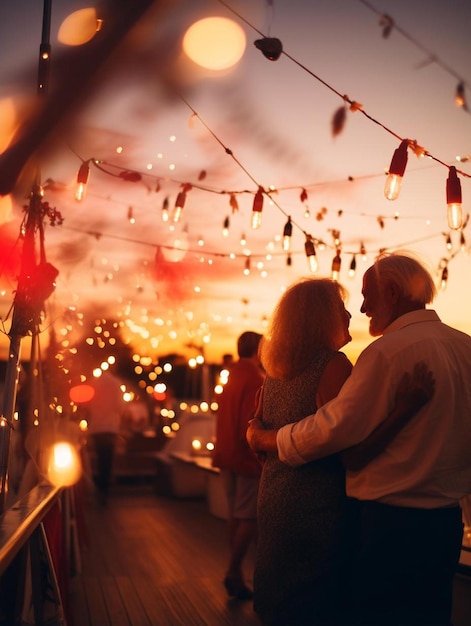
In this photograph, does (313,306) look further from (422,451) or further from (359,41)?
(359,41)

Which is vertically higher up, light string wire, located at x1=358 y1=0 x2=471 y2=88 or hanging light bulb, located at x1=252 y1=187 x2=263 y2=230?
light string wire, located at x1=358 y1=0 x2=471 y2=88

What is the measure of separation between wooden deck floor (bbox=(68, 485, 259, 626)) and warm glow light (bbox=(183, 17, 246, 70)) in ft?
9.77

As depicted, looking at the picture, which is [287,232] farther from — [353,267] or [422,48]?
[353,267]

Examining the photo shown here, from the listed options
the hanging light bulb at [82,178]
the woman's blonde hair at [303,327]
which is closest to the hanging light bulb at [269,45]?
the hanging light bulb at [82,178]

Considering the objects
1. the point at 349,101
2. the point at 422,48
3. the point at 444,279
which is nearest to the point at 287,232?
the point at 349,101

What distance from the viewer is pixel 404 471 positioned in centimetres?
200

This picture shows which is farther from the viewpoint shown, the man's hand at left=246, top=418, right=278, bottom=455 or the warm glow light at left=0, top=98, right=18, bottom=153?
the warm glow light at left=0, top=98, right=18, bottom=153

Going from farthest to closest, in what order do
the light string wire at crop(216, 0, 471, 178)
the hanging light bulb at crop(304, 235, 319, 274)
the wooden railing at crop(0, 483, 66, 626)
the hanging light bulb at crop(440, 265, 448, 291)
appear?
the hanging light bulb at crop(440, 265, 448, 291)
the hanging light bulb at crop(304, 235, 319, 274)
the light string wire at crop(216, 0, 471, 178)
the wooden railing at crop(0, 483, 66, 626)

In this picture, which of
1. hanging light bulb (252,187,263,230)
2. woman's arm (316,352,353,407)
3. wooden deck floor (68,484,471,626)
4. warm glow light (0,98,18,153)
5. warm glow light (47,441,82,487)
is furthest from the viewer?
hanging light bulb (252,187,263,230)

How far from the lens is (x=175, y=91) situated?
4207 mm

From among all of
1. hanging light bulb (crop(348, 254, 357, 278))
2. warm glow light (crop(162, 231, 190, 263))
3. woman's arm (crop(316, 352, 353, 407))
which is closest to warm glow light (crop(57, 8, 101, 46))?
woman's arm (crop(316, 352, 353, 407))

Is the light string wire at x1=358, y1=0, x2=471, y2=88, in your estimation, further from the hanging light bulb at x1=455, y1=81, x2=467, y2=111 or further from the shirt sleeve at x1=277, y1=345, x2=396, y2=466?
the shirt sleeve at x1=277, y1=345, x2=396, y2=466

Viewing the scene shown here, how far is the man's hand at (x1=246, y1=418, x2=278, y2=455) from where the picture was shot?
87.0 inches

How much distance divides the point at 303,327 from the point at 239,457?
9.35ft
